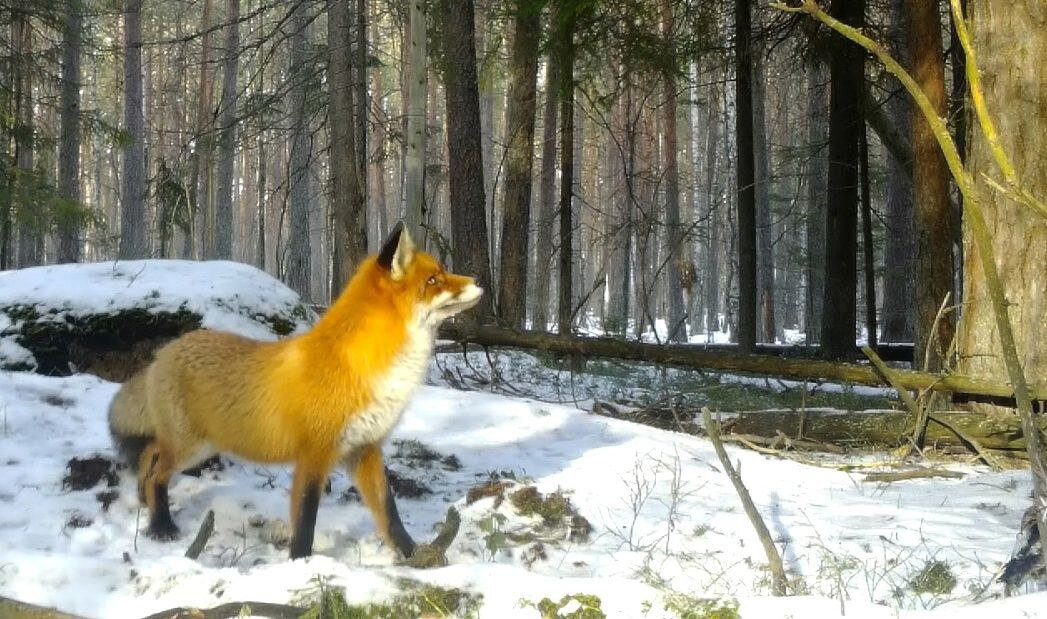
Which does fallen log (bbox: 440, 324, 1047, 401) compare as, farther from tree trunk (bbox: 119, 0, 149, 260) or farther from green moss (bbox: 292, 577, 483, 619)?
tree trunk (bbox: 119, 0, 149, 260)

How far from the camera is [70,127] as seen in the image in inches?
881

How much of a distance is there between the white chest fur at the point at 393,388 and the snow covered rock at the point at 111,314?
318 centimetres

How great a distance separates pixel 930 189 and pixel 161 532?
7.51m

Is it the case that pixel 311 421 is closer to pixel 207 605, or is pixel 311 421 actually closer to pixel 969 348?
pixel 207 605

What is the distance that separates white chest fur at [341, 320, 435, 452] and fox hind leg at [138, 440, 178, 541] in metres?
1.09

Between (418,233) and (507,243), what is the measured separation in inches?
122

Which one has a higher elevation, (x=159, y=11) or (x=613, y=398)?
(x=159, y=11)

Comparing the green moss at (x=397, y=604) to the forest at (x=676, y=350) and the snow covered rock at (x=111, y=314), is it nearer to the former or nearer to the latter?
the forest at (x=676, y=350)

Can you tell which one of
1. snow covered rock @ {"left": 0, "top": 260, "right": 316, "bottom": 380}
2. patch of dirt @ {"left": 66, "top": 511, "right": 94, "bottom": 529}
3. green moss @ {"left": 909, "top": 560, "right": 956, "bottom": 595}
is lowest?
green moss @ {"left": 909, "top": 560, "right": 956, "bottom": 595}

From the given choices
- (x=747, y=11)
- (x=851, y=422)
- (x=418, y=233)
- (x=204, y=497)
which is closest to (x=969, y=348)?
(x=851, y=422)

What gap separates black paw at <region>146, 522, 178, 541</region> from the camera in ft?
Result: 14.8

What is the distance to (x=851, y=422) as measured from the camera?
6945 millimetres

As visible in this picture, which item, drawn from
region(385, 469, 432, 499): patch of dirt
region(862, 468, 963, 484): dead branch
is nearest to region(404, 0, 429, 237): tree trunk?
region(385, 469, 432, 499): patch of dirt

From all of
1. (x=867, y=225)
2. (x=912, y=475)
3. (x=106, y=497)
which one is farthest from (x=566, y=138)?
(x=106, y=497)
